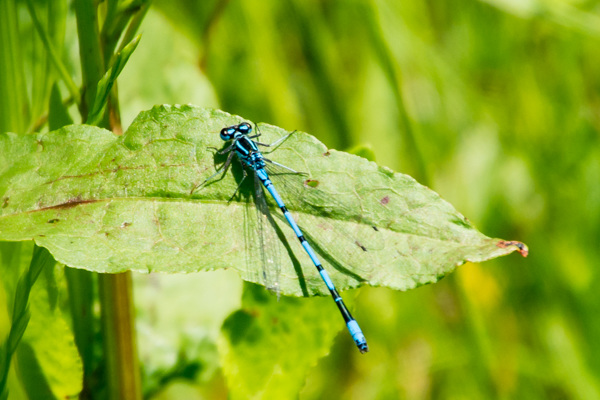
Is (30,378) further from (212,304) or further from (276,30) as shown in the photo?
(276,30)

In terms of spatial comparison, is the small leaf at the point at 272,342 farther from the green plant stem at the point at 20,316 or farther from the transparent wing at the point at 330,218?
the green plant stem at the point at 20,316

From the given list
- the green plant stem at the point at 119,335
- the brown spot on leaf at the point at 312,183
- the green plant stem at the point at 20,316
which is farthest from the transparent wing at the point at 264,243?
the green plant stem at the point at 20,316

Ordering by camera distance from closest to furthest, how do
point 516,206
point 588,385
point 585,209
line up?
1. point 588,385
2. point 585,209
3. point 516,206

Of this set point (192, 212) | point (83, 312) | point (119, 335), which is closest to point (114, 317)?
point (119, 335)

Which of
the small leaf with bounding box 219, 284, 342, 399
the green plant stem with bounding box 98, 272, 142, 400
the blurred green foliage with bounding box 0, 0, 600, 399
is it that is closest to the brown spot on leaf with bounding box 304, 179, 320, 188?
the small leaf with bounding box 219, 284, 342, 399

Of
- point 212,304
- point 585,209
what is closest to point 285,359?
point 212,304
